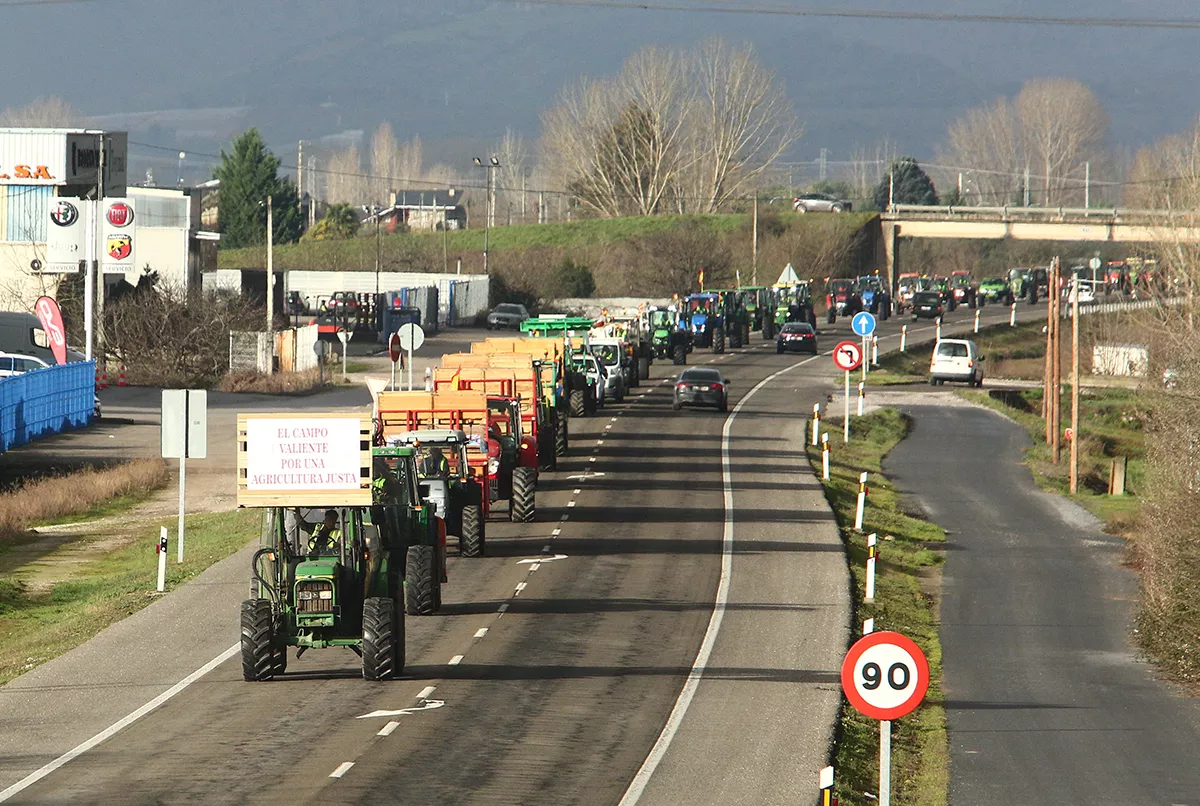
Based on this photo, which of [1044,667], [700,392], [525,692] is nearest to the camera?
[525,692]

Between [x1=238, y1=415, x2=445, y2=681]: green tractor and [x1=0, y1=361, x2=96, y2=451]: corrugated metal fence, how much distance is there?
86.6ft

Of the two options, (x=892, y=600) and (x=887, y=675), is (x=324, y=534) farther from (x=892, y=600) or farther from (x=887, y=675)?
(x=892, y=600)

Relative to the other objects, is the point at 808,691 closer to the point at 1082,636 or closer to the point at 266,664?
the point at 266,664

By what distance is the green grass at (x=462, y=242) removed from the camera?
12438cm

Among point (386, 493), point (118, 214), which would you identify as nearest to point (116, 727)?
point (386, 493)

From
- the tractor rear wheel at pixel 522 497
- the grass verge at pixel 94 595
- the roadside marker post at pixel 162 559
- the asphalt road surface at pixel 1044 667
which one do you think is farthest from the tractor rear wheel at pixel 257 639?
the tractor rear wheel at pixel 522 497

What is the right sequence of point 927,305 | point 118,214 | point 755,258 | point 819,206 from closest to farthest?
point 118,214 < point 927,305 < point 755,258 < point 819,206

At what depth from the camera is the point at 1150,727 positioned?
1978cm

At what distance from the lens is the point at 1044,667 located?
76.3ft

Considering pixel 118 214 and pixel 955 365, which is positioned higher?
pixel 118 214

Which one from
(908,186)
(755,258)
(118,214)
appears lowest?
(118,214)

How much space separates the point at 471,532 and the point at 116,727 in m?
10.5

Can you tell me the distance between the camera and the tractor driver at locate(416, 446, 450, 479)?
2619cm

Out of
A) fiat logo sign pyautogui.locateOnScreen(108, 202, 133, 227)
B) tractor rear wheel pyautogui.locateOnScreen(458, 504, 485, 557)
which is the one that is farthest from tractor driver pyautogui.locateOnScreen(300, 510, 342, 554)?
fiat logo sign pyautogui.locateOnScreen(108, 202, 133, 227)
